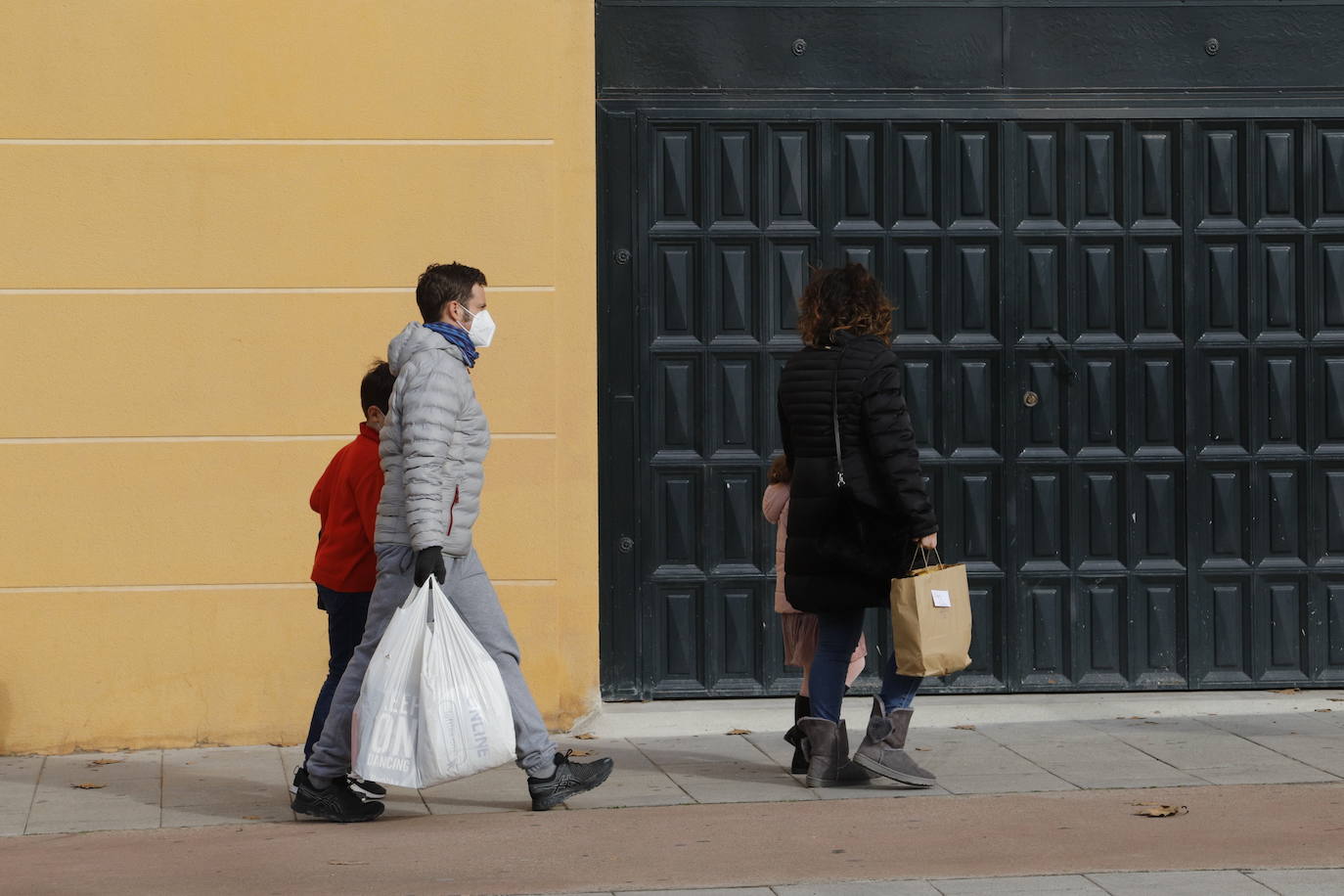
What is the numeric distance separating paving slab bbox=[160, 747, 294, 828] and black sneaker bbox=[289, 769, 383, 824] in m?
0.16

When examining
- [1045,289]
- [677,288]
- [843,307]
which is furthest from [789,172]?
[843,307]

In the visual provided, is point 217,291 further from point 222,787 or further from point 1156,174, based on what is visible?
point 1156,174

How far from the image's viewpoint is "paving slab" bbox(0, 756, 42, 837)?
21.5ft

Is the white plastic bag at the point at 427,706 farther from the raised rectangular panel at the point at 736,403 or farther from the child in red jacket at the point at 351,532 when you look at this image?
the raised rectangular panel at the point at 736,403

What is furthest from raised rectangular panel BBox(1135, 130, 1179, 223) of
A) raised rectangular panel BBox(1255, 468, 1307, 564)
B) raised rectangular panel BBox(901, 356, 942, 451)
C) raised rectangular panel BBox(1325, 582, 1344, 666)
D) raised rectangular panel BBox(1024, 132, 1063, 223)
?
raised rectangular panel BBox(1325, 582, 1344, 666)

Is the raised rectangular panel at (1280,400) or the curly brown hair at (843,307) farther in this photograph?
the raised rectangular panel at (1280,400)

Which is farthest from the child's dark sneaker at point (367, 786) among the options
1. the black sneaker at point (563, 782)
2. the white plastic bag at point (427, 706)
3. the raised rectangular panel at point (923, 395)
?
the raised rectangular panel at point (923, 395)

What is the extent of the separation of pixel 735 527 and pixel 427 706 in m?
2.59

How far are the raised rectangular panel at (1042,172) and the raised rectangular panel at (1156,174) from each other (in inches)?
14.6

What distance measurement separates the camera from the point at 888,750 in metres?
6.70

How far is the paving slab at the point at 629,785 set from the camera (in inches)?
263

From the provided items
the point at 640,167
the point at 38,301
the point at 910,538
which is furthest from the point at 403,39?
the point at 910,538

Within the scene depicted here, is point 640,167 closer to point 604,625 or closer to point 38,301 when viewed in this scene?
point 604,625

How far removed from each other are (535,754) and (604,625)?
76.2 inches
